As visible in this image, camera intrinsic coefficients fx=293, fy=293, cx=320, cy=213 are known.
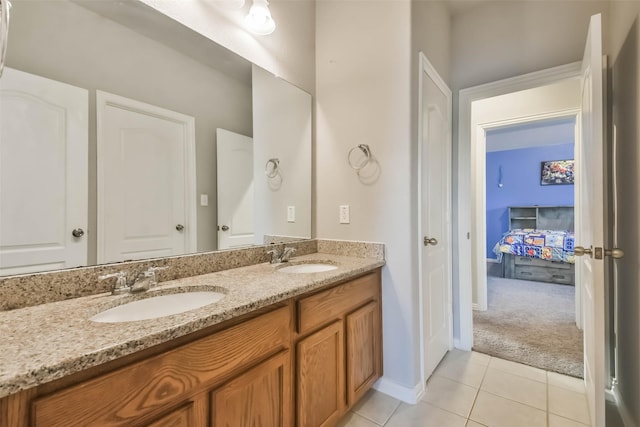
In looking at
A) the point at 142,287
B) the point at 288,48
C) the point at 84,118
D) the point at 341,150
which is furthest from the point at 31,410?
the point at 288,48

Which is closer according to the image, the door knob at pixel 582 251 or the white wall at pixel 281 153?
the door knob at pixel 582 251

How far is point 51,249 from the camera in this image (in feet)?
3.40

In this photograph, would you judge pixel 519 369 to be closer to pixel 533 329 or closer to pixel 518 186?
pixel 533 329

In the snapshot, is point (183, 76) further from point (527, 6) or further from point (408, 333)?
point (527, 6)

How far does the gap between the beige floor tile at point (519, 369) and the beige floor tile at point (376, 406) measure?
93 cm

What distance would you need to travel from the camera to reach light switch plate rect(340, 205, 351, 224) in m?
1.99

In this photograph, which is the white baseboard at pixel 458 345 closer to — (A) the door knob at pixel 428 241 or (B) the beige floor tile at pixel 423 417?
(B) the beige floor tile at pixel 423 417

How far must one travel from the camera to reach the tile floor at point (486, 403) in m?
1.60

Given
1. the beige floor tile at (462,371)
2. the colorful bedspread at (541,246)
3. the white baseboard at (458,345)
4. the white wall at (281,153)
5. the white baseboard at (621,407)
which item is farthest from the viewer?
the colorful bedspread at (541,246)

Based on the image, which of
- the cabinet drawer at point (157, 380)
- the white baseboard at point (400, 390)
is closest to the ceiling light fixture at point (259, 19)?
the cabinet drawer at point (157, 380)

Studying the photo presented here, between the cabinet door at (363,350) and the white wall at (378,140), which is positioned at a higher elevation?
the white wall at (378,140)

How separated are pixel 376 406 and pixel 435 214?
1299mm

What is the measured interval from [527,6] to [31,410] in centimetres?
329

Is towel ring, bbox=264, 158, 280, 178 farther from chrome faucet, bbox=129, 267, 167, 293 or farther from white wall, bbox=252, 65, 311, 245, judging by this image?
chrome faucet, bbox=129, 267, 167, 293
